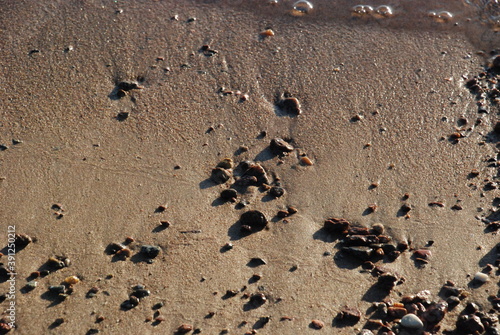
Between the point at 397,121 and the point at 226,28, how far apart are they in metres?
1.73

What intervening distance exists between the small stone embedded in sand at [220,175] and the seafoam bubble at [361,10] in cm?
246

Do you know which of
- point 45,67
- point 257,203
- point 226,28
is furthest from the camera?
Answer: point 226,28

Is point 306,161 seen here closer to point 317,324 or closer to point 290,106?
point 290,106

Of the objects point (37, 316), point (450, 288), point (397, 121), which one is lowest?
point (37, 316)

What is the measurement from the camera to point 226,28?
16.4 feet

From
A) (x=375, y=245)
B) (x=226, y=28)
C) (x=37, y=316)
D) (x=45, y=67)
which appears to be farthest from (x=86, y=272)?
(x=226, y=28)

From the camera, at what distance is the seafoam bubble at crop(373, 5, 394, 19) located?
5.40 m

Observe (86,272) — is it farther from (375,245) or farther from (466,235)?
(466,235)

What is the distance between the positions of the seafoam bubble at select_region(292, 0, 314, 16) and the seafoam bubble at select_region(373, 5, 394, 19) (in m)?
0.62

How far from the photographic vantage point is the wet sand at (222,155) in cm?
310

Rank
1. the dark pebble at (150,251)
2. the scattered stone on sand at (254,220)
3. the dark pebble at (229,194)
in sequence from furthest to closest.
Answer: the dark pebble at (229,194) < the scattered stone on sand at (254,220) < the dark pebble at (150,251)

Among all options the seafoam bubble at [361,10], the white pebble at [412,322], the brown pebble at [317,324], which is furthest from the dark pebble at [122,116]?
the seafoam bubble at [361,10]

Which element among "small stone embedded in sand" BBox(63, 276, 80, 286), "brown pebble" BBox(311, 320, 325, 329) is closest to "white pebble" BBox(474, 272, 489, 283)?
"brown pebble" BBox(311, 320, 325, 329)

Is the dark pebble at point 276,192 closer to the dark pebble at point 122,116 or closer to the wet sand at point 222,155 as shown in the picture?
the wet sand at point 222,155
